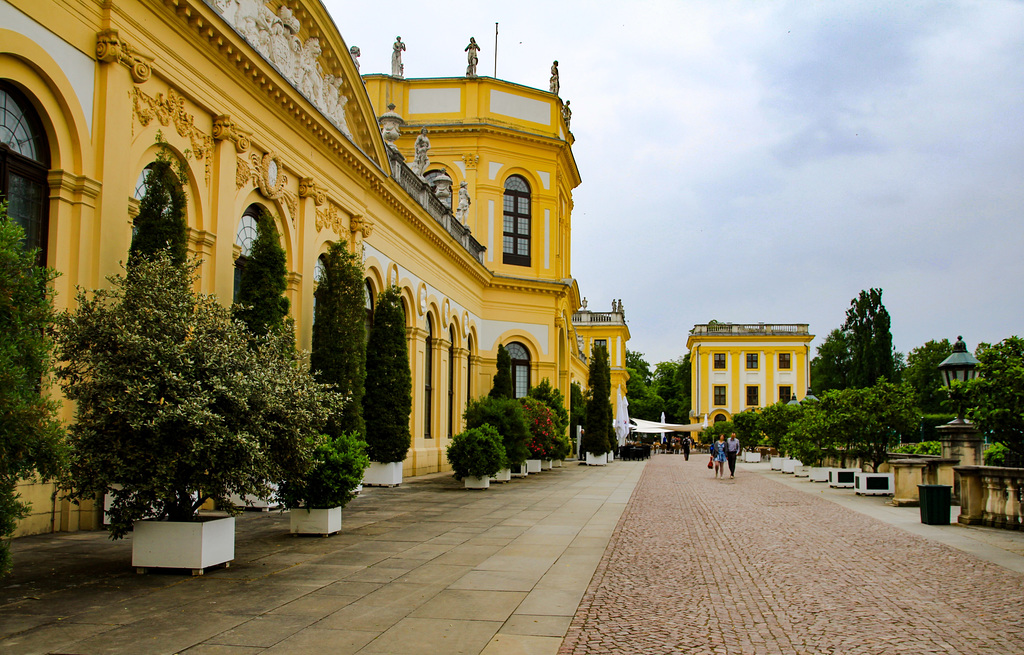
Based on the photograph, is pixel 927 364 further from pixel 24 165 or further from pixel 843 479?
pixel 24 165

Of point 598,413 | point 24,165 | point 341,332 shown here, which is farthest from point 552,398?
point 24,165

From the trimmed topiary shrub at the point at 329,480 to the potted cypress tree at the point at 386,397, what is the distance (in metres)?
8.41

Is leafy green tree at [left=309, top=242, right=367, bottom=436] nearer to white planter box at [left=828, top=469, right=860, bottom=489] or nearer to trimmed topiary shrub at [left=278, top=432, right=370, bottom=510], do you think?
trimmed topiary shrub at [left=278, top=432, right=370, bottom=510]

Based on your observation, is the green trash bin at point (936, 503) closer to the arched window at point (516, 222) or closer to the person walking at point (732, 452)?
the person walking at point (732, 452)

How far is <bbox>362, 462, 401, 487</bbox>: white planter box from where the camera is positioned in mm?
20281

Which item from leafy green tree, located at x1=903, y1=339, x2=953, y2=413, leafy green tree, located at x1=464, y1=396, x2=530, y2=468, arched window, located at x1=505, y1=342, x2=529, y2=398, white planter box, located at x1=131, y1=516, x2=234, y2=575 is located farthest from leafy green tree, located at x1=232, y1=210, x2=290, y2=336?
leafy green tree, located at x1=903, y1=339, x2=953, y2=413

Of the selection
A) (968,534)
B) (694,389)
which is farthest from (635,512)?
(694,389)

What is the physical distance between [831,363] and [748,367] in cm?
1095

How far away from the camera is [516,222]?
3862 centimetres

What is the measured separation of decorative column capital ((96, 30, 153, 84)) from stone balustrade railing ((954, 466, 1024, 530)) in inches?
570

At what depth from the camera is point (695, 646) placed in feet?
20.3

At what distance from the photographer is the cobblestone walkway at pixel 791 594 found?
6359 millimetres

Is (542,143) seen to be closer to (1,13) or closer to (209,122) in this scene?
(209,122)

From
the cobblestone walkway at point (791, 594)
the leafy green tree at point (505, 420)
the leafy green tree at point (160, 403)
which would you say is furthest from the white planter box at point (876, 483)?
the leafy green tree at point (160, 403)
